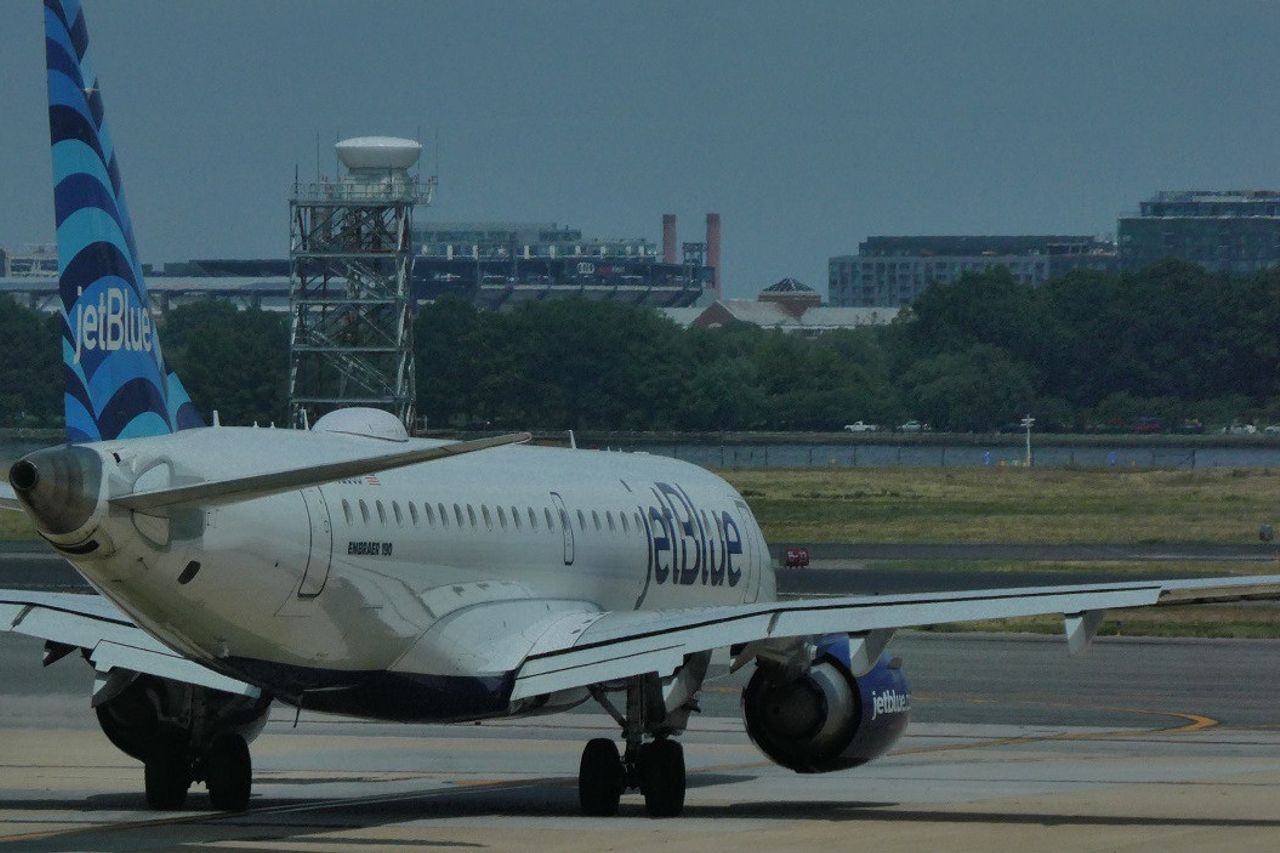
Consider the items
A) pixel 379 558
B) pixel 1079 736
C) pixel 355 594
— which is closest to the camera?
pixel 355 594

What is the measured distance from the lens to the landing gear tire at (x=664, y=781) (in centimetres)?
2583

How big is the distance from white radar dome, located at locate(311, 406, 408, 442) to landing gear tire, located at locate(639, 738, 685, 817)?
427cm

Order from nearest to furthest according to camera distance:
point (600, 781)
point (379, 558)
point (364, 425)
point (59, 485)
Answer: point (59, 485), point (379, 558), point (600, 781), point (364, 425)

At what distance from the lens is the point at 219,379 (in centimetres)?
13775

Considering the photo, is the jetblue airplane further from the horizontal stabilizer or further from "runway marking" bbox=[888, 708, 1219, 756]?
"runway marking" bbox=[888, 708, 1219, 756]

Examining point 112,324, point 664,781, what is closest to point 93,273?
point 112,324

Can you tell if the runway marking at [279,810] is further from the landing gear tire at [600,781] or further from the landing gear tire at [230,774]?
the landing gear tire at [600,781]

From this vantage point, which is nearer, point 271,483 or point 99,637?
point 271,483

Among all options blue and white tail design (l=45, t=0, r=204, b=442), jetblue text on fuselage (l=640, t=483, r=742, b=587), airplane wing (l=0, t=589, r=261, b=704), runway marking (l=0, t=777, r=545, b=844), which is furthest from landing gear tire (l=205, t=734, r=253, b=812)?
jetblue text on fuselage (l=640, t=483, r=742, b=587)

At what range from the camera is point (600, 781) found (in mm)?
26047

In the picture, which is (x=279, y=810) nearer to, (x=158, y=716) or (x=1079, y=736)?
(x=158, y=716)

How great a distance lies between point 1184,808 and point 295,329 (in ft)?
323

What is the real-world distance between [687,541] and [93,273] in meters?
8.15

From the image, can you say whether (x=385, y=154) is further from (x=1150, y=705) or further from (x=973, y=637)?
(x=1150, y=705)
